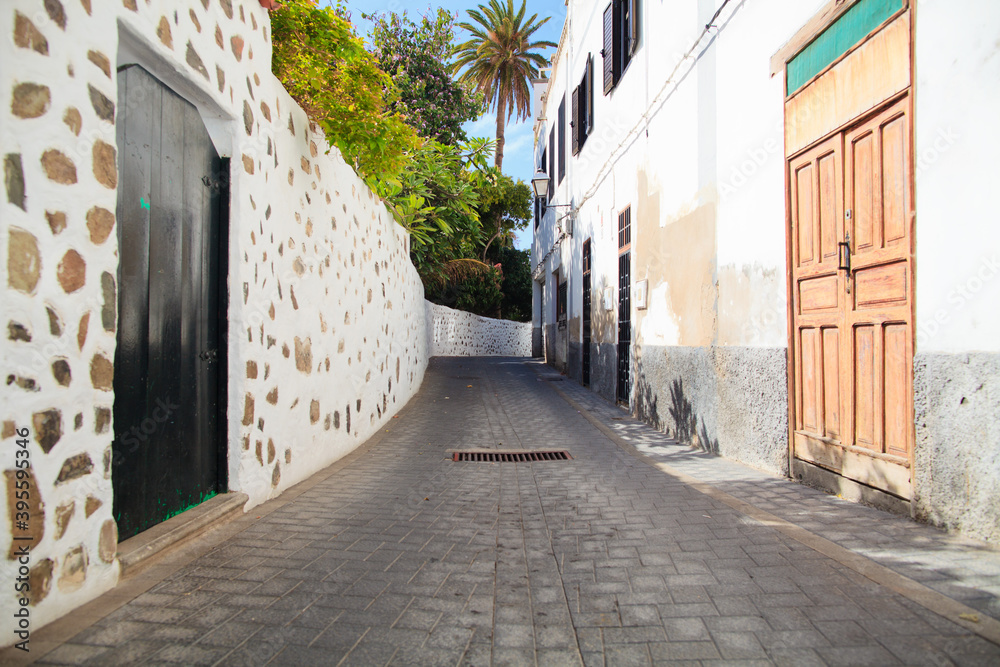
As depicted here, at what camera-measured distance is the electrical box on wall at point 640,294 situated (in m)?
7.69

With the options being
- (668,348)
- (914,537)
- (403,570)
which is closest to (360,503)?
(403,570)

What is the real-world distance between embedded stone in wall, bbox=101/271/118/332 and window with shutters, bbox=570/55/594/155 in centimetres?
1025

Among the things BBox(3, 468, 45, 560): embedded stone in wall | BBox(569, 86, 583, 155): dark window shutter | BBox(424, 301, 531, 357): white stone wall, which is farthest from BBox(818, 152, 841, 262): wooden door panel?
BBox(424, 301, 531, 357): white stone wall

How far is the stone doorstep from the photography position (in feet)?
8.53

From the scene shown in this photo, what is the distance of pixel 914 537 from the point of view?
3.08 m

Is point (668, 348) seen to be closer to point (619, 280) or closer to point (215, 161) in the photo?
point (619, 280)

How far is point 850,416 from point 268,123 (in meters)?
4.44

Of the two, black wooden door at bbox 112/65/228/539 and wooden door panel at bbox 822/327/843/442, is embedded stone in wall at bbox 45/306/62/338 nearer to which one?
black wooden door at bbox 112/65/228/539

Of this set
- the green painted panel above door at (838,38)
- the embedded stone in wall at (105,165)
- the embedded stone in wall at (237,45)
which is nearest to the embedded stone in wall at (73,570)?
the embedded stone in wall at (105,165)

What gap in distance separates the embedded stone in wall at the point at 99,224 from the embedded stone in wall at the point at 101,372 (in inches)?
18.6

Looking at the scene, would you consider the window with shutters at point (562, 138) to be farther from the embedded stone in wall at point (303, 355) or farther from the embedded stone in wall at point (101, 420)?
the embedded stone in wall at point (101, 420)

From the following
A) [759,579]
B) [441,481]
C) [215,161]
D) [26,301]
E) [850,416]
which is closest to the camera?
[26,301]

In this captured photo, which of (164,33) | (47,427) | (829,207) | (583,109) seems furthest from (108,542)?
(583,109)

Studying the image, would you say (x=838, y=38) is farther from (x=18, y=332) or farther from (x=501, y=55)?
(x=501, y=55)
